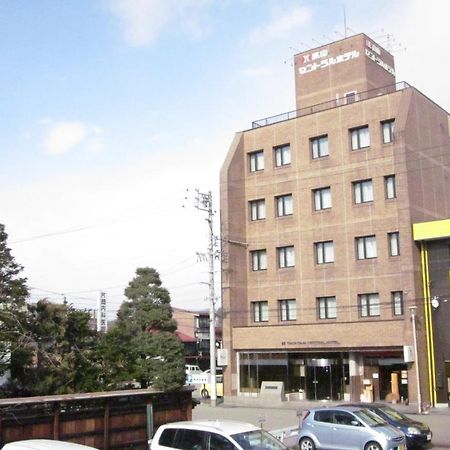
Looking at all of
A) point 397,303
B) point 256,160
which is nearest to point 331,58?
point 256,160

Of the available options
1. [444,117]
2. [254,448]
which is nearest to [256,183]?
[444,117]

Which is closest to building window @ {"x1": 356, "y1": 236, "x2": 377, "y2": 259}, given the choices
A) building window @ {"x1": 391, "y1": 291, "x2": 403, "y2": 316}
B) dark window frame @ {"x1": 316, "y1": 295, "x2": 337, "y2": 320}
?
building window @ {"x1": 391, "y1": 291, "x2": 403, "y2": 316}

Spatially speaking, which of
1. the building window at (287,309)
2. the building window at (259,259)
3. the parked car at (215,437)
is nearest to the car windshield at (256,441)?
the parked car at (215,437)

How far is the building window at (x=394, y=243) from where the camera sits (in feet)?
138

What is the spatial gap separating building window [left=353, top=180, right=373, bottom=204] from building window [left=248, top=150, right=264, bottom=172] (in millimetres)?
7960

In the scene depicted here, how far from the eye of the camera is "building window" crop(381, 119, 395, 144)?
43.1 meters

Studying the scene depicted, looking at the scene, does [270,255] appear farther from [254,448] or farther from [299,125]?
[254,448]

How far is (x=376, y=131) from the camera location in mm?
43625

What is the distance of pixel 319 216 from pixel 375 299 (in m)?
7.08

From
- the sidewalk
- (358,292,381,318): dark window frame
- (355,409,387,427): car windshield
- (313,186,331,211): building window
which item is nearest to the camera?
(355,409,387,427): car windshield

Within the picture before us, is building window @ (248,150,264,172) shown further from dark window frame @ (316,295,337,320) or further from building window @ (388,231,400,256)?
building window @ (388,231,400,256)

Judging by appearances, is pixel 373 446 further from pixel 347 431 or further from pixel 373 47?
pixel 373 47

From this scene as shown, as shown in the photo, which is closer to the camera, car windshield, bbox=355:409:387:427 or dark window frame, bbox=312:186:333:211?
car windshield, bbox=355:409:387:427

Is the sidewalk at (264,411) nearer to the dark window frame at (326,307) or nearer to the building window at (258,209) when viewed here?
the dark window frame at (326,307)
